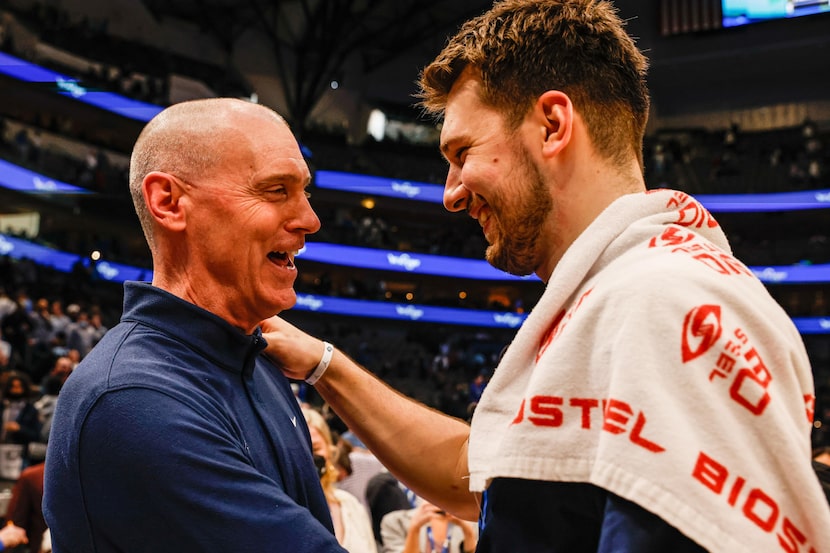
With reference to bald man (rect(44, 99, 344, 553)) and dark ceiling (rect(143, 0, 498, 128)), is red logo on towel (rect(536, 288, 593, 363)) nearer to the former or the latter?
bald man (rect(44, 99, 344, 553))

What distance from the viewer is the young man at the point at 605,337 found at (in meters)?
0.94

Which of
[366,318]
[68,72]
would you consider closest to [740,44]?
[366,318]

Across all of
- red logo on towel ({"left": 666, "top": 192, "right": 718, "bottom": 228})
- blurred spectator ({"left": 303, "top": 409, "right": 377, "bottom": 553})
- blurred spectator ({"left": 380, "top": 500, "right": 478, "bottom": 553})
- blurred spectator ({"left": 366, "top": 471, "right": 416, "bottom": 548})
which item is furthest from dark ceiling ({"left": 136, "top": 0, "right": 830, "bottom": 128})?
red logo on towel ({"left": 666, "top": 192, "right": 718, "bottom": 228})

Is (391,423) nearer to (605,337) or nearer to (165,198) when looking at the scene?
(165,198)

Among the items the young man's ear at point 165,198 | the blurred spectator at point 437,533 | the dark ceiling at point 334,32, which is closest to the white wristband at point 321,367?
the young man's ear at point 165,198

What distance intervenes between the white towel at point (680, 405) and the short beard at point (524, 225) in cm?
24

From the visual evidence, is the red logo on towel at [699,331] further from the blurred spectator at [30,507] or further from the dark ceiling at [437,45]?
the dark ceiling at [437,45]

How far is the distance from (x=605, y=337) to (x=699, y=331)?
0.12 meters

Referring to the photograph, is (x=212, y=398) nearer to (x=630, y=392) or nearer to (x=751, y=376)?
(x=630, y=392)

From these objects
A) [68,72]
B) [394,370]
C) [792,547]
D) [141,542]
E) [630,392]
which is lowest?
[394,370]

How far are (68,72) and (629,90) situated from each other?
882 inches

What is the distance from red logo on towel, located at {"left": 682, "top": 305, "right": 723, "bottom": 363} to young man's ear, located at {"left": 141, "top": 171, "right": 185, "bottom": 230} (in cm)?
114

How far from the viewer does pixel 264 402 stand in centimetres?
179

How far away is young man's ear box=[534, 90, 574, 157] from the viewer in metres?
1.38
